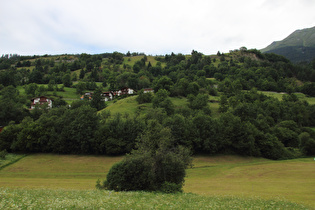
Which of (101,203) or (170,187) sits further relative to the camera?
(170,187)

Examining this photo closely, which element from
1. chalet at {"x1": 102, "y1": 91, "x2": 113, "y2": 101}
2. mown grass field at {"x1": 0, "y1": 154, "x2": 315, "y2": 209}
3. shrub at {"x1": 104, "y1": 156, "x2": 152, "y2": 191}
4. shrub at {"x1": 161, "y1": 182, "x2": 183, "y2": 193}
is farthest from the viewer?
chalet at {"x1": 102, "y1": 91, "x2": 113, "y2": 101}

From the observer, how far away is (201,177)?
1435 inches

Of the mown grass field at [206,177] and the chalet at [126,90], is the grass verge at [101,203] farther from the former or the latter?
the chalet at [126,90]

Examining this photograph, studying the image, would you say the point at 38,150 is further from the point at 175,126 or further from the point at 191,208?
the point at 191,208

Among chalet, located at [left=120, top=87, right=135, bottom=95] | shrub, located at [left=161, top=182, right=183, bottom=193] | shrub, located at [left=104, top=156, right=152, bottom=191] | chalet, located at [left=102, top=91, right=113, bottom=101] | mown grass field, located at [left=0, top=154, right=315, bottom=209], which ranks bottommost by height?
mown grass field, located at [left=0, top=154, right=315, bottom=209]

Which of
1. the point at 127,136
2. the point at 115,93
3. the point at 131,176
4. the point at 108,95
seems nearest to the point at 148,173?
the point at 131,176

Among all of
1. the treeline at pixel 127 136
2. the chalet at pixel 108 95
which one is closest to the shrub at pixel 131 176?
the treeline at pixel 127 136

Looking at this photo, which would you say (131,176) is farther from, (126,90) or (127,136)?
(126,90)

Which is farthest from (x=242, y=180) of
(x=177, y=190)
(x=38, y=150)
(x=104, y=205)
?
(x=38, y=150)

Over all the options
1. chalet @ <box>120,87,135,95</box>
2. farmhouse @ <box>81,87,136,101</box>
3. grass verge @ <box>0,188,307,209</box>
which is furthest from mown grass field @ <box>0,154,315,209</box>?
farmhouse @ <box>81,87,136,101</box>

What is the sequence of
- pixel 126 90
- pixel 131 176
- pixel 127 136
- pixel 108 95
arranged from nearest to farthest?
1. pixel 131 176
2. pixel 127 136
3. pixel 126 90
4. pixel 108 95

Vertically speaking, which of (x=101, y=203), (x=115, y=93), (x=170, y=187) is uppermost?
(x=115, y=93)

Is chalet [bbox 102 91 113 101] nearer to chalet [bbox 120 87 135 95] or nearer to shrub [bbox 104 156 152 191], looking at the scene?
chalet [bbox 120 87 135 95]

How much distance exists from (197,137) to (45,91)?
11246cm
